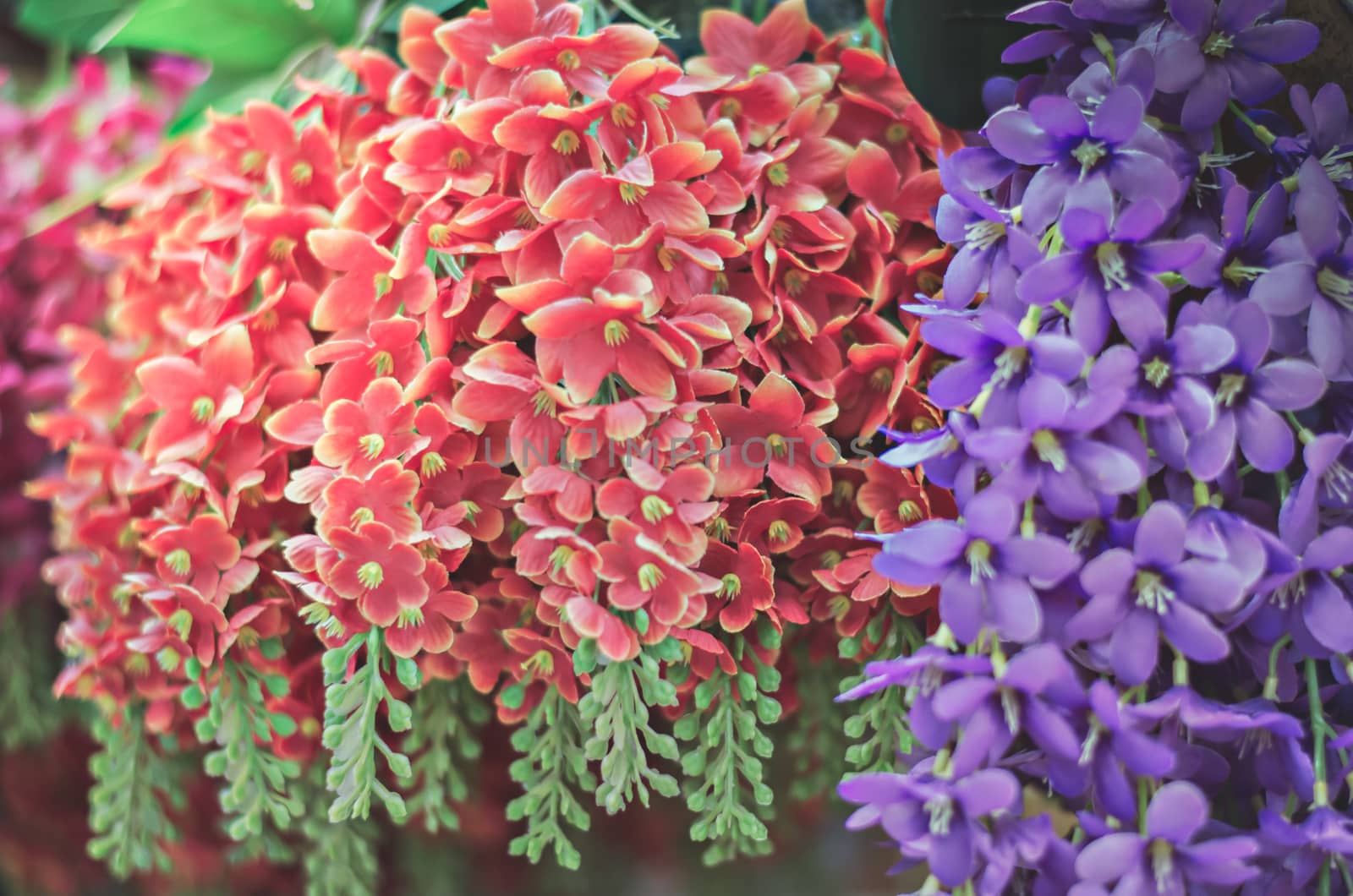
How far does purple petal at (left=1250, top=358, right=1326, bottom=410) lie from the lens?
0.35 metres

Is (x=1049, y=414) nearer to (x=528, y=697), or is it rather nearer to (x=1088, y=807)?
(x=1088, y=807)

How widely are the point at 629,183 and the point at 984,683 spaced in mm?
233

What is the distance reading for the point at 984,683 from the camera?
331mm

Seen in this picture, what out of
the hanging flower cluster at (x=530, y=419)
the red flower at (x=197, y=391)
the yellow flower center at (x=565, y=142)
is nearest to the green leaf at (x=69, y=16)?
the hanging flower cluster at (x=530, y=419)

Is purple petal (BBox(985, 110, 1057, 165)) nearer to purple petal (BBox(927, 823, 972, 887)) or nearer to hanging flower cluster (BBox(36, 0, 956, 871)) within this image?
hanging flower cluster (BBox(36, 0, 956, 871))

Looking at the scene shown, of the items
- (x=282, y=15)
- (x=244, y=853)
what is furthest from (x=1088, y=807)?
(x=282, y=15)

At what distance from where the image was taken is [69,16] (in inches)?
26.0

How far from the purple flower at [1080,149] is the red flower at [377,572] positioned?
0.92 feet

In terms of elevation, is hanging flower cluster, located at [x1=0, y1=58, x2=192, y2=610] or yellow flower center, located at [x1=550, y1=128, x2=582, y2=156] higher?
yellow flower center, located at [x1=550, y1=128, x2=582, y2=156]

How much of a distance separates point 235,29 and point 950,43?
17.1 inches

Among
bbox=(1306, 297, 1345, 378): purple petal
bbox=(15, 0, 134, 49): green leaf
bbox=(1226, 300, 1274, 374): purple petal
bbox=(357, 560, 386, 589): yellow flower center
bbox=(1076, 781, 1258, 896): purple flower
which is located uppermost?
bbox=(15, 0, 134, 49): green leaf

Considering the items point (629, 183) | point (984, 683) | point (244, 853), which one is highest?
point (629, 183)

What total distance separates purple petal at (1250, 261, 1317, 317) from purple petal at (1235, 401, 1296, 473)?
0.12ft

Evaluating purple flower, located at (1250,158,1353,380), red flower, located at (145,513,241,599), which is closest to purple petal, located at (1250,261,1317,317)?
purple flower, located at (1250,158,1353,380)
